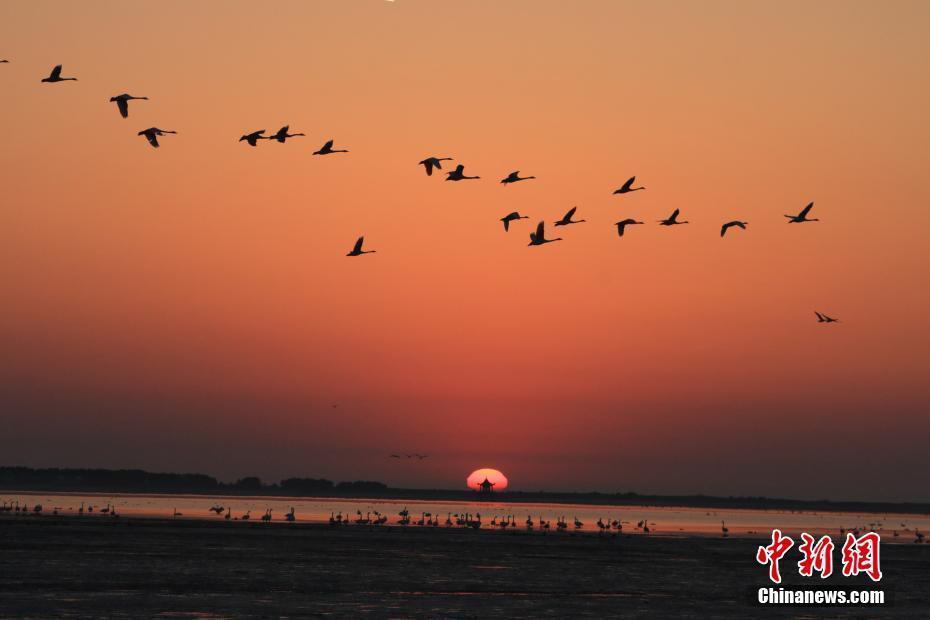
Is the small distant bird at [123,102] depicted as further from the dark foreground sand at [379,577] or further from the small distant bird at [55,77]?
the dark foreground sand at [379,577]

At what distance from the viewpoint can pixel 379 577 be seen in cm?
5834

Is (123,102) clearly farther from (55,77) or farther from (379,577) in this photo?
(379,577)

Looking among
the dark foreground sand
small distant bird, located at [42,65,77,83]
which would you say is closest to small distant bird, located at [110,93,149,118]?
small distant bird, located at [42,65,77,83]

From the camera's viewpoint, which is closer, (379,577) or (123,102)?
(123,102)

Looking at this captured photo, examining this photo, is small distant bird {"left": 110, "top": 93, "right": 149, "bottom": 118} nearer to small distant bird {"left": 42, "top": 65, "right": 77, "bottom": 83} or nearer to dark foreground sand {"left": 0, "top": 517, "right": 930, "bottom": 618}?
small distant bird {"left": 42, "top": 65, "right": 77, "bottom": 83}

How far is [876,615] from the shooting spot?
49.4 meters

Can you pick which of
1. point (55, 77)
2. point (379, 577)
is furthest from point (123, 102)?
point (379, 577)

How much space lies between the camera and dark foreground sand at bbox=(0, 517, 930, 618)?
4669cm

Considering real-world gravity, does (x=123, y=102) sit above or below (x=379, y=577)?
above

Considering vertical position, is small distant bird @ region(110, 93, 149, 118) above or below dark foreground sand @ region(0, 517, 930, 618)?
above

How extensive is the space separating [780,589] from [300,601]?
74.7ft

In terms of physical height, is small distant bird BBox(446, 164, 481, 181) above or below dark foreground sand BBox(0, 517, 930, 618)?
above

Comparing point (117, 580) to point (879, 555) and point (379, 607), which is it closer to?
point (379, 607)

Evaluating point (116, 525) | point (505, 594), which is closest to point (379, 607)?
point (505, 594)
